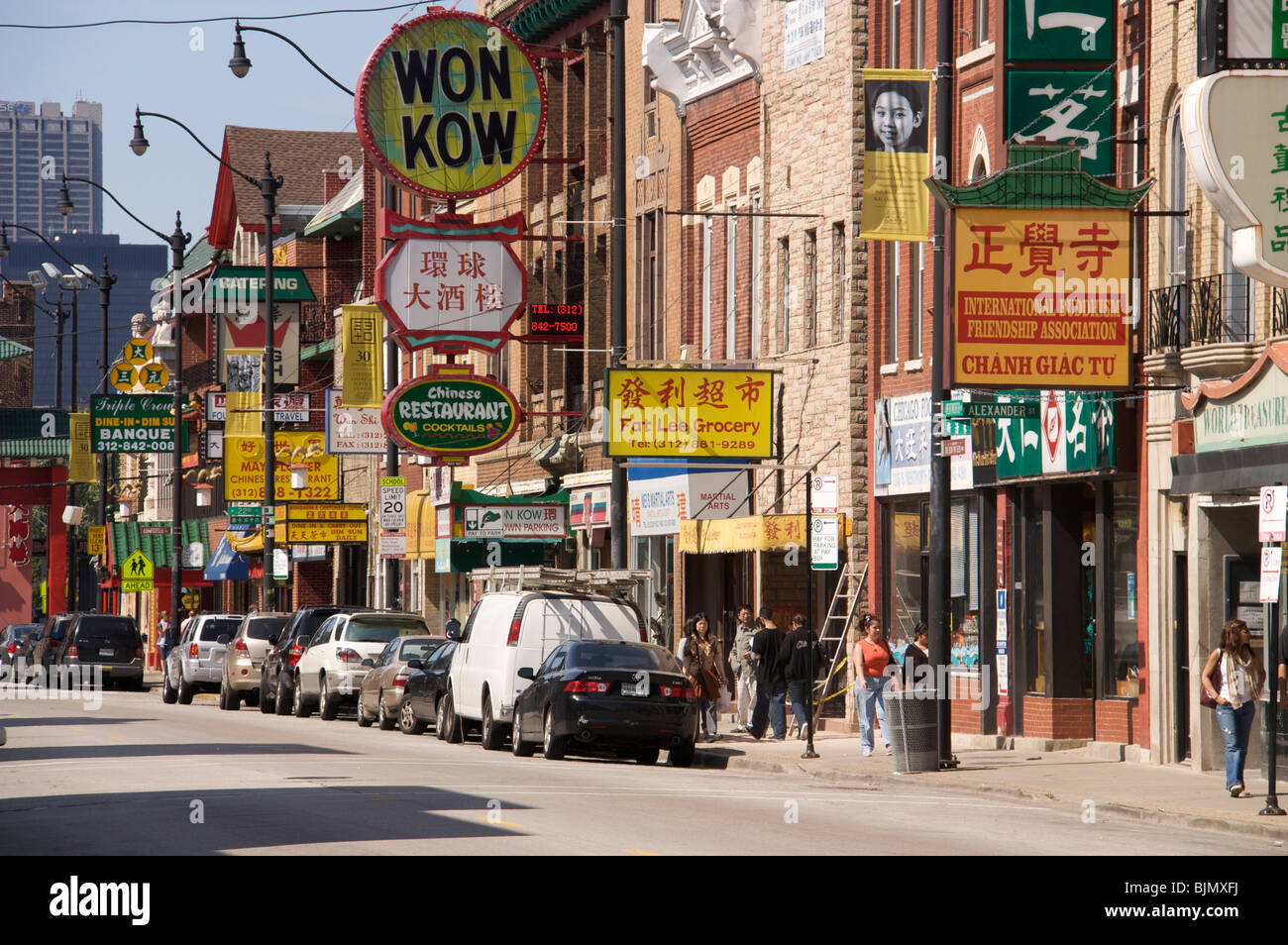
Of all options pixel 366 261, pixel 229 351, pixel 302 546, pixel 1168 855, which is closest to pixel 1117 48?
pixel 1168 855

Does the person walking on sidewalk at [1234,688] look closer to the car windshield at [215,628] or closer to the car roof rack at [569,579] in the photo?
the car roof rack at [569,579]

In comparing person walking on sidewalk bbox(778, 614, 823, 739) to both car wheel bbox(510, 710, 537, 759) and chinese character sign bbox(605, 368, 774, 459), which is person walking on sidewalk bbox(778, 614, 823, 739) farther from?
chinese character sign bbox(605, 368, 774, 459)

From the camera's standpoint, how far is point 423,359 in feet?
188

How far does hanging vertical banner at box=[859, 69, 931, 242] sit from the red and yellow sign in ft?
9.76

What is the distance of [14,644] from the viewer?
6250 centimetres

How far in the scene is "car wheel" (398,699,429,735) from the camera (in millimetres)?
31766

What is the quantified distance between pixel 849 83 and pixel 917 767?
12.4 m

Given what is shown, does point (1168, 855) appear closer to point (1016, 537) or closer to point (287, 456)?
point (1016, 537)

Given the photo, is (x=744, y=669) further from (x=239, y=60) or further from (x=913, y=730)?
(x=239, y=60)

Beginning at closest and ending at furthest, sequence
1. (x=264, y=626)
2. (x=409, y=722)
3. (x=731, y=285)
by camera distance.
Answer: (x=409, y=722)
(x=731, y=285)
(x=264, y=626)

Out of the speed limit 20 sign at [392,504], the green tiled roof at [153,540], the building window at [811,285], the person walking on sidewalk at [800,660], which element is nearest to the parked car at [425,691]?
the person walking on sidewalk at [800,660]

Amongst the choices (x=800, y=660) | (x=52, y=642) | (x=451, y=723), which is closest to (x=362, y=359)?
(x=52, y=642)

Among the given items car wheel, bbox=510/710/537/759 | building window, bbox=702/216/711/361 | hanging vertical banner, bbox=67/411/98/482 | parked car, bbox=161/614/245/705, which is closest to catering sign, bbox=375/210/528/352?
building window, bbox=702/216/711/361

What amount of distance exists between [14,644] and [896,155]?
1700 inches
